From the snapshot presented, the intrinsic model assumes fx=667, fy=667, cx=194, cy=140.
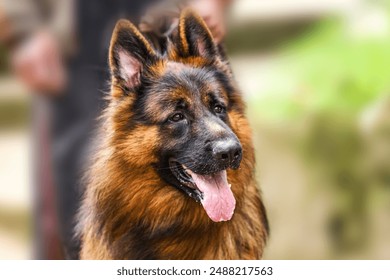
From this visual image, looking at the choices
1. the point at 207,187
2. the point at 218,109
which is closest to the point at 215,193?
the point at 207,187

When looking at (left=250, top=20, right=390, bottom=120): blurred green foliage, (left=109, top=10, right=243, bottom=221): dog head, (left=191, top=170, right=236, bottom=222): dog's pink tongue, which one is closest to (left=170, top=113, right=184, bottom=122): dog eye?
(left=109, top=10, right=243, bottom=221): dog head

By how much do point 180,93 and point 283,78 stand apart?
1.16 ft

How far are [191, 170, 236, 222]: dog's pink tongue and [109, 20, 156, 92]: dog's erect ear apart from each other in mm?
217

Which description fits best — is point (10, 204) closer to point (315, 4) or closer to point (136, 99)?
point (136, 99)

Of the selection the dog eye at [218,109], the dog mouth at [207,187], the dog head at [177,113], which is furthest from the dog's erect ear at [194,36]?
the dog mouth at [207,187]

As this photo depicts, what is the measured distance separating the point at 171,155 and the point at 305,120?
0.47 m

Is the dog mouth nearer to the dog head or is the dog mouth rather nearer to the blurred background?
the dog head

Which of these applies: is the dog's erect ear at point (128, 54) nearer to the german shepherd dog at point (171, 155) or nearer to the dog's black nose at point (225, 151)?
the german shepherd dog at point (171, 155)

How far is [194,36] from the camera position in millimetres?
1258

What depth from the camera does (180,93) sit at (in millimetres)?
1244

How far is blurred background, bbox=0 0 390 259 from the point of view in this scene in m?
1.43

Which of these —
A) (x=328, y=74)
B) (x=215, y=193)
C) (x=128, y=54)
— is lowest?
(x=215, y=193)

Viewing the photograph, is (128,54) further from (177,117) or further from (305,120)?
(305,120)
